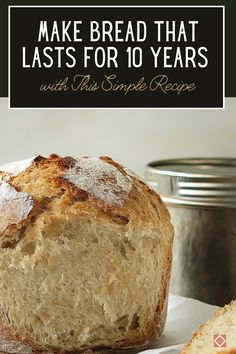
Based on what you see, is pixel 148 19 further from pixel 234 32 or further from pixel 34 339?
pixel 34 339

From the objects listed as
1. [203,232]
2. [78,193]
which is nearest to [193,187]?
[203,232]

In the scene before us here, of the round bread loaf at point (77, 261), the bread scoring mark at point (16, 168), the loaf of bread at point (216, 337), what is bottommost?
the loaf of bread at point (216, 337)

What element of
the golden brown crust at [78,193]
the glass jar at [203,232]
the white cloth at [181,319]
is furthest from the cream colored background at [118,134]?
the golden brown crust at [78,193]

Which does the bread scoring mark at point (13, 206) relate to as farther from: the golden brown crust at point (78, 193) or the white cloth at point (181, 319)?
the white cloth at point (181, 319)

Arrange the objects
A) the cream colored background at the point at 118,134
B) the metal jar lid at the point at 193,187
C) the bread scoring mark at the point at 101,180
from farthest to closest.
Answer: the cream colored background at the point at 118,134 < the metal jar lid at the point at 193,187 < the bread scoring mark at the point at 101,180

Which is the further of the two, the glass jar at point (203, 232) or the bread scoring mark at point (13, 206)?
the glass jar at point (203, 232)

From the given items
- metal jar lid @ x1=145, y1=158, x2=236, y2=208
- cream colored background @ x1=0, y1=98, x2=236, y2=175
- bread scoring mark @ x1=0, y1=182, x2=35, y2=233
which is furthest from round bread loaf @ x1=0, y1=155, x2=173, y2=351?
cream colored background @ x1=0, y1=98, x2=236, y2=175

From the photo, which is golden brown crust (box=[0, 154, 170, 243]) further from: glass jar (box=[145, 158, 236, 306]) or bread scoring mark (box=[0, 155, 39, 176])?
glass jar (box=[145, 158, 236, 306])
